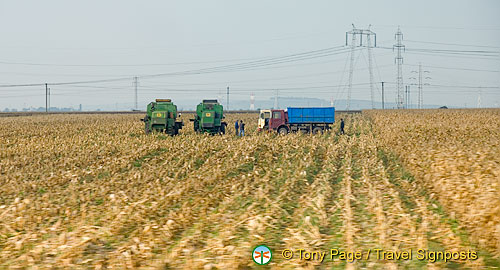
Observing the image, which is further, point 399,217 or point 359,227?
point 399,217

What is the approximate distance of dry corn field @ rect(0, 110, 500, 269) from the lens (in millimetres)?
8164

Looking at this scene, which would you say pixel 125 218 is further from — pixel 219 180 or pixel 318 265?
pixel 219 180

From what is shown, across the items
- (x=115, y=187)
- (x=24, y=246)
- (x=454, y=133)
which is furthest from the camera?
(x=454, y=133)

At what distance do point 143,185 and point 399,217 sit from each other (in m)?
7.77

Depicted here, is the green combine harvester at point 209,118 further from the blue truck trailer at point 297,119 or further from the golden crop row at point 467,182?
the golden crop row at point 467,182

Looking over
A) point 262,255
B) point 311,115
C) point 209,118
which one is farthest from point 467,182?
point 311,115

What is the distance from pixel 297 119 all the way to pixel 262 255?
2899cm

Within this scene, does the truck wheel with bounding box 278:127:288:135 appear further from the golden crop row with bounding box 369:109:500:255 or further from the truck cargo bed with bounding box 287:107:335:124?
the golden crop row with bounding box 369:109:500:255

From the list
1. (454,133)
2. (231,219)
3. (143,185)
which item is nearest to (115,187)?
(143,185)

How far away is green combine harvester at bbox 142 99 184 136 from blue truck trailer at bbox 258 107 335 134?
652 cm

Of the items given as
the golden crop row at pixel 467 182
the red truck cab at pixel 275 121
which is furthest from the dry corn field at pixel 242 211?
the red truck cab at pixel 275 121

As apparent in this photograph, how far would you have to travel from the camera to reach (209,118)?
34.8m

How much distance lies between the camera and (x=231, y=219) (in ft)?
34.9

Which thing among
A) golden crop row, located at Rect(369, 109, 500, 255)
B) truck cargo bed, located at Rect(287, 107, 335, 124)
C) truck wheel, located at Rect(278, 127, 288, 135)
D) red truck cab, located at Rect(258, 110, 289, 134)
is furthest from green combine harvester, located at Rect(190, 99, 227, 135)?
golden crop row, located at Rect(369, 109, 500, 255)
